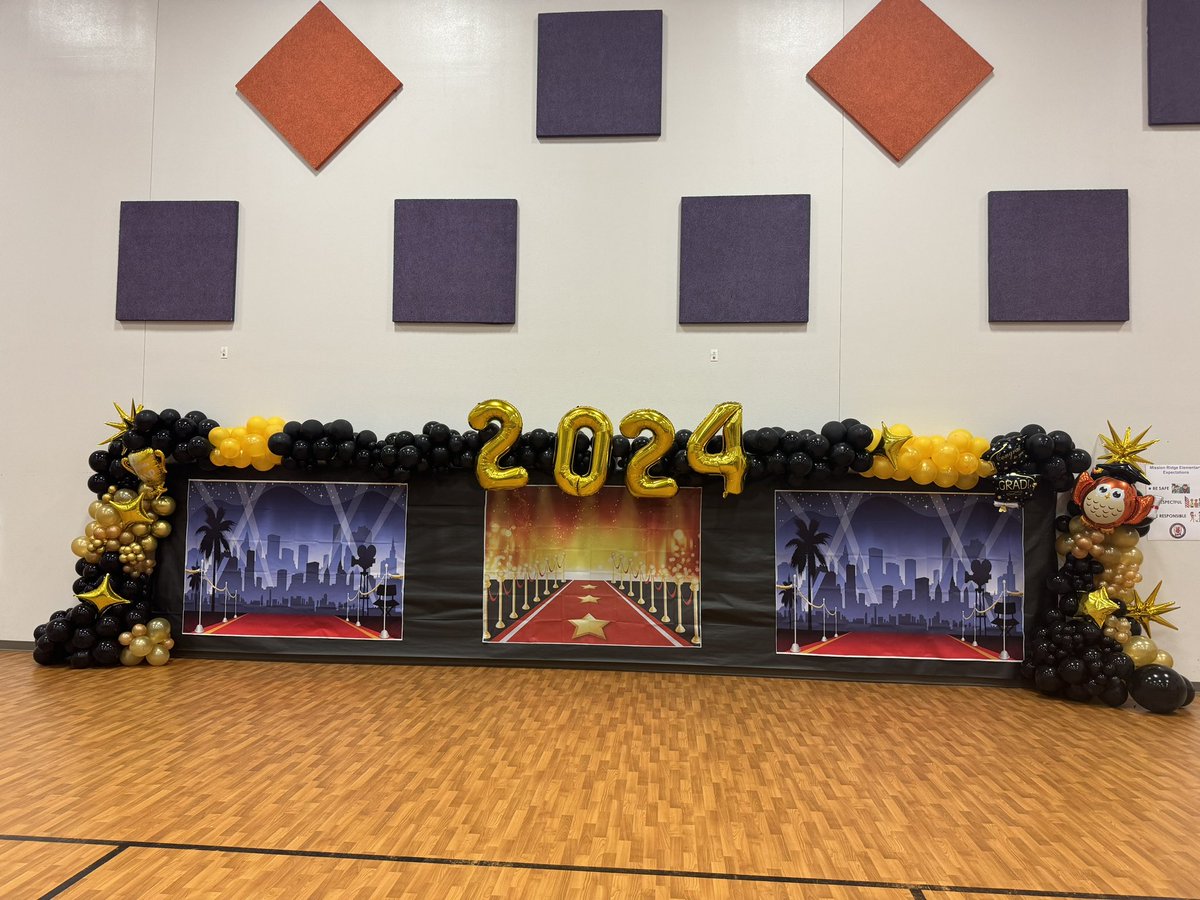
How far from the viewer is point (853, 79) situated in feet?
22.2

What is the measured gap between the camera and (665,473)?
6527 millimetres

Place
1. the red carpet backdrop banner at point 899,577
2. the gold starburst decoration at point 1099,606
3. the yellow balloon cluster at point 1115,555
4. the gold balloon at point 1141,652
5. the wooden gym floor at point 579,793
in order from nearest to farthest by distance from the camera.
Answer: the wooden gym floor at point 579,793, the gold balloon at point 1141,652, the gold starburst decoration at point 1099,606, the yellow balloon cluster at point 1115,555, the red carpet backdrop banner at point 899,577

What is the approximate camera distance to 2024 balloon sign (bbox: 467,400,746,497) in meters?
6.23

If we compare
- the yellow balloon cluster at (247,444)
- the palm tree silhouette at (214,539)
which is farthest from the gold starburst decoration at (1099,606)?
the palm tree silhouette at (214,539)

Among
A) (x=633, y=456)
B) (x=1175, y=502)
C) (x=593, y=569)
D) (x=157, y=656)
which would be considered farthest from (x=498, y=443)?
(x=1175, y=502)

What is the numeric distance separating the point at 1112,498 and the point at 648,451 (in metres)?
3.24

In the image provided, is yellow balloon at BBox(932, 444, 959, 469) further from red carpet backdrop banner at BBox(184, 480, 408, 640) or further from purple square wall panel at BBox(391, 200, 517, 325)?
red carpet backdrop banner at BBox(184, 480, 408, 640)

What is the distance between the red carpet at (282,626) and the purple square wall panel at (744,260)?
12.4 feet

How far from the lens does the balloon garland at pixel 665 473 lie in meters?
5.91

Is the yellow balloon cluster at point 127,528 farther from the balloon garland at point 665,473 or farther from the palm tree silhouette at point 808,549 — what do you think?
the palm tree silhouette at point 808,549

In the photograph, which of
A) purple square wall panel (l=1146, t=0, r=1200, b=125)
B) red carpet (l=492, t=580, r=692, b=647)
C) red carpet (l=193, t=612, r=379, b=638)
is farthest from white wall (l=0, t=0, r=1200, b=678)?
red carpet (l=193, t=612, r=379, b=638)

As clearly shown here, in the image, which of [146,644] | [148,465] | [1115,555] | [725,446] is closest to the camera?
[1115,555]

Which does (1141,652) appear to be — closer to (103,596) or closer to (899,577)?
(899,577)

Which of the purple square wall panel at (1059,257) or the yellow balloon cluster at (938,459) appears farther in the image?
the purple square wall panel at (1059,257)
